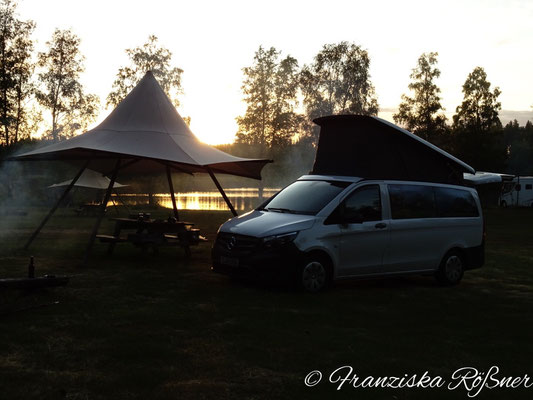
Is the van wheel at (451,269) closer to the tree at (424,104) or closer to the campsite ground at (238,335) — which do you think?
the campsite ground at (238,335)

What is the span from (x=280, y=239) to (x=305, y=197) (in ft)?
4.70

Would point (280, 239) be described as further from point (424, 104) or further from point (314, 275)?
point (424, 104)

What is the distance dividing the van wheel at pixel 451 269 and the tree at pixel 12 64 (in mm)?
41981

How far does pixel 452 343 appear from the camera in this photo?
7477mm

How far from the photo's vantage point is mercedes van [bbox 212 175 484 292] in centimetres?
1038

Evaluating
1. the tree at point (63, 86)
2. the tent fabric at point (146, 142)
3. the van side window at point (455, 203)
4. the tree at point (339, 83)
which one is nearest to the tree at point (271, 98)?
the tree at point (339, 83)

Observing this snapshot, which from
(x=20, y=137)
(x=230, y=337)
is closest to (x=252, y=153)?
(x=20, y=137)

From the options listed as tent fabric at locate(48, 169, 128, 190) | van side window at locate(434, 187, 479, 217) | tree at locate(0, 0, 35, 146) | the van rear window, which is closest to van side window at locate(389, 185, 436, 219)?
the van rear window

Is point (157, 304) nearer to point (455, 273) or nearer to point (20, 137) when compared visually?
point (455, 273)

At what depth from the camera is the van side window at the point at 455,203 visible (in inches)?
484

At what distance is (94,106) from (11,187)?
11086 mm

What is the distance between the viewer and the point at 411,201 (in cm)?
1187

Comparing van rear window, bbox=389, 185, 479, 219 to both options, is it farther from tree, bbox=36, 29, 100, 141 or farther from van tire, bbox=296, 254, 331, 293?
tree, bbox=36, 29, 100, 141

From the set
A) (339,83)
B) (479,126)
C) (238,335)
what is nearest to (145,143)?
(238,335)
